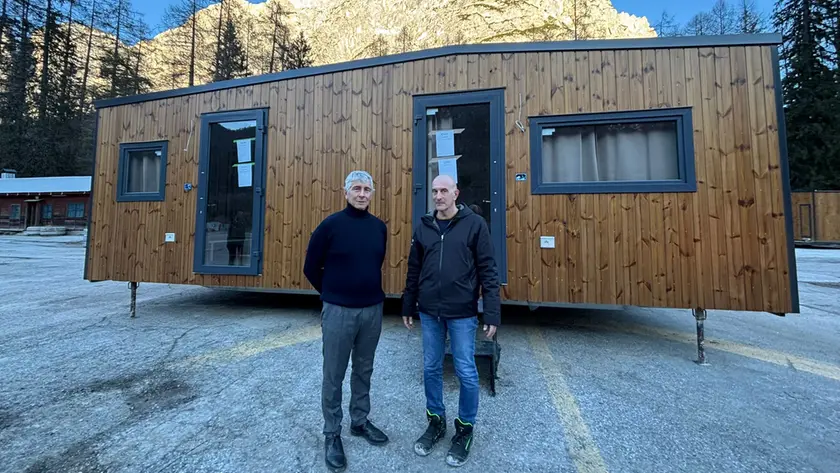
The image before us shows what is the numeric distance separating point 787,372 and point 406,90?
15.7 ft

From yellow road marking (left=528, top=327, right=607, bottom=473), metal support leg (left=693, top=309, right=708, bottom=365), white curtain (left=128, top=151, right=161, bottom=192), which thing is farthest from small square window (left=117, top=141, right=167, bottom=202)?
metal support leg (left=693, top=309, right=708, bottom=365)

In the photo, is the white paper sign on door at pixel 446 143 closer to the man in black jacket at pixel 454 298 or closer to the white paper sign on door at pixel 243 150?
the man in black jacket at pixel 454 298

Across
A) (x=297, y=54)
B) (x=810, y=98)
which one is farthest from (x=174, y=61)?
(x=810, y=98)

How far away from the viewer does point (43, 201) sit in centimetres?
2625

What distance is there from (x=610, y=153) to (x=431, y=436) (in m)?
3.45

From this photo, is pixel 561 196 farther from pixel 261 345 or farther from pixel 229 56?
pixel 229 56

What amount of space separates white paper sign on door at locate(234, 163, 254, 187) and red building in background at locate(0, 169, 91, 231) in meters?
27.8

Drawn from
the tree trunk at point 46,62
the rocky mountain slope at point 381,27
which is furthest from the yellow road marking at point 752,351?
the tree trunk at point 46,62

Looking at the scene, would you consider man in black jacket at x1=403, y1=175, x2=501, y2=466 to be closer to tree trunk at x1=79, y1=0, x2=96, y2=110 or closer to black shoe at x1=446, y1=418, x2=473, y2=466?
black shoe at x1=446, y1=418, x2=473, y2=466

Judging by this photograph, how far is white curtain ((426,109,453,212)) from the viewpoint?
4387 millimetres

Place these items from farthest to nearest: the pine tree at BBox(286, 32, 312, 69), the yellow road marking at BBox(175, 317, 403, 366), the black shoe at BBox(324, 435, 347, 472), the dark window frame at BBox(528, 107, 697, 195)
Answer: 1. the pine tree at BBox(286, 32, 312, 69)
2. the dark window frame at BBox(528, 107, 697, 195)
3. the yellow road marking at BBox(175, 317, 403, 366)
4. the black shoe at BBox(324, 435, 347, 472)

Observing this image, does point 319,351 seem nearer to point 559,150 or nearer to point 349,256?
point 349,256

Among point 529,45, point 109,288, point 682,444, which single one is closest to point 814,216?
point 529,45

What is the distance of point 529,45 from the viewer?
4.11 meters
